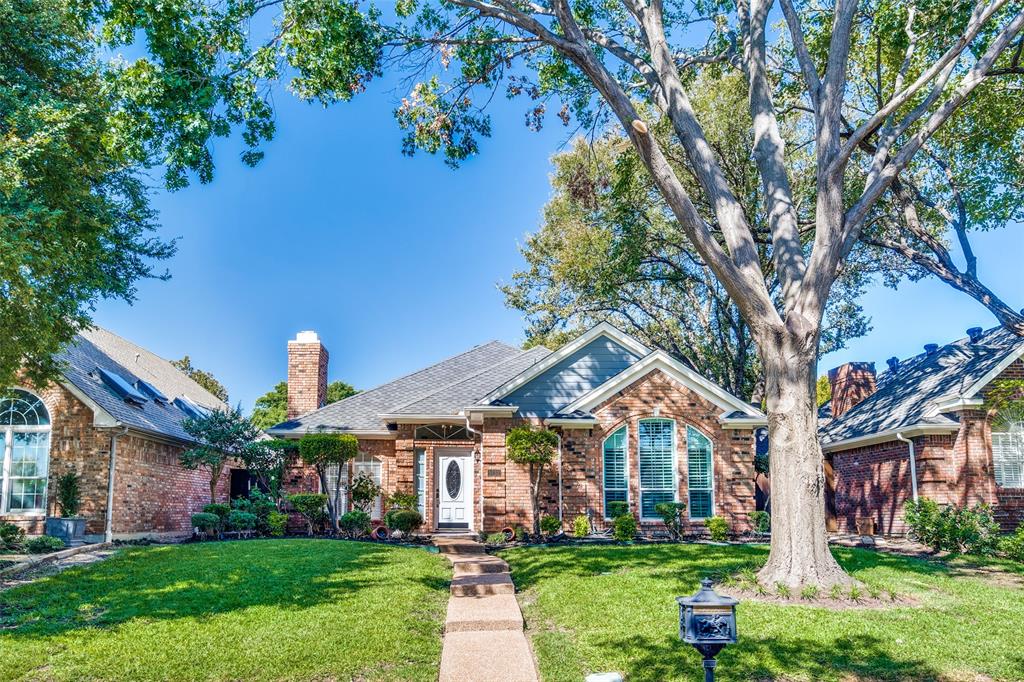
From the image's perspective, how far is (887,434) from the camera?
18359 millimetres

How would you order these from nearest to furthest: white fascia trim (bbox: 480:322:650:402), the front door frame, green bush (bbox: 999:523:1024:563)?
green bush (bbox: 999:523:1024:563) < white fascia trim (bbox: 480:322:650:402) < the front door frame

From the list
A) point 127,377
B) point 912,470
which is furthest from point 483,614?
point 127,377

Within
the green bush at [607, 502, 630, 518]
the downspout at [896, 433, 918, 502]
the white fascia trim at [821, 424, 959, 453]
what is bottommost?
the green bush at [607, 502, 630, 518]

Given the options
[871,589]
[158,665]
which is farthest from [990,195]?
[158,665]

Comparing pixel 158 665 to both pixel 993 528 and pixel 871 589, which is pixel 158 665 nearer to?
pixel 871 589

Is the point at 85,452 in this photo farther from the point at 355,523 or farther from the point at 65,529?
the point at 355,523

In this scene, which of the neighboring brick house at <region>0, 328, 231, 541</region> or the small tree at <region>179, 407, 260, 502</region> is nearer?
the neighboring brick house at <region>0, 328, 231, 541</region>

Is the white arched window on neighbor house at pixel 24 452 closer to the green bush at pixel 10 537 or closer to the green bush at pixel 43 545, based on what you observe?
the green bush at pixel 10 537

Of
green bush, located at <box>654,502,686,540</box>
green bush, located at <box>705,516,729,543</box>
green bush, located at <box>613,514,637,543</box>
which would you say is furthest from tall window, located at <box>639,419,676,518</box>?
green bush, located at <box>613,514,637,543</box>

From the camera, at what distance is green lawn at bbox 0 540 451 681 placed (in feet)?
21.9

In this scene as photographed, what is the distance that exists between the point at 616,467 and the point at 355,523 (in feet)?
20.3

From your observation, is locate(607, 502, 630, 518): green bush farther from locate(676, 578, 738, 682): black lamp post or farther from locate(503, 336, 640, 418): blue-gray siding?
locate(676, 578, 738, 682): black lamp post

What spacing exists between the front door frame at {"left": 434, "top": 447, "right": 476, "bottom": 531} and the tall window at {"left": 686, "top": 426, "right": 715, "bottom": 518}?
17.7 ft

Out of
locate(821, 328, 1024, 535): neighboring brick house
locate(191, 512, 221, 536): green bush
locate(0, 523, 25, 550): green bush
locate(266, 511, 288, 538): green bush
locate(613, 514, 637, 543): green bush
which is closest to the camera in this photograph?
locate(0, 523, 25, 550): green bush
